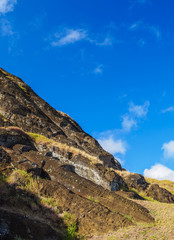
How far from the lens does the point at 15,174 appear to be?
1845 centimetres

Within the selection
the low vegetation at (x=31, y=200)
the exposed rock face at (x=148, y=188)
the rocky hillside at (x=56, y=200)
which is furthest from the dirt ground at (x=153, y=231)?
the exposed rock face at (x=148, y=188)

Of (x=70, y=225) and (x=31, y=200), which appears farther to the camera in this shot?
(x=31, y=200)

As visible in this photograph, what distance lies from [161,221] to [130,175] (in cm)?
1989

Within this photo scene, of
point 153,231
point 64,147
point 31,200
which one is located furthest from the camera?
point 64,147

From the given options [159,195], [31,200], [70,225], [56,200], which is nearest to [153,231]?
[70,225]

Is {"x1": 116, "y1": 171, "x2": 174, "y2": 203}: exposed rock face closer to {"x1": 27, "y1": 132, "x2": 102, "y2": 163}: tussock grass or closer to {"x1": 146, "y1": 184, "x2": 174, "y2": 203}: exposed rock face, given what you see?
{"x1": 146, "y1": 184, "x2": 174, "y2": 203}: exposed rock face

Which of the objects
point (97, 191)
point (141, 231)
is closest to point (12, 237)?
point (141, 231)

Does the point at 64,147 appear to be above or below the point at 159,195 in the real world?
above

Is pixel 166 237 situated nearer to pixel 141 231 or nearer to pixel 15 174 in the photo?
pixel 141 231

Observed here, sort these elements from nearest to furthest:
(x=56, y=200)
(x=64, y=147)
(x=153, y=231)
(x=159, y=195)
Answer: (x=153, y=231) < (x=56, y=200) < (x=159, y=195) < (x=64, y=147)

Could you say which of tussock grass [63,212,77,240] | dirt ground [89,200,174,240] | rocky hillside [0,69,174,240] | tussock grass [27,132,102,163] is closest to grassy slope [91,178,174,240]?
dirt ground [89,200,174,240]

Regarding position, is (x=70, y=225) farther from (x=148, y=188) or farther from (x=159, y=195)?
(x=148, y=188)

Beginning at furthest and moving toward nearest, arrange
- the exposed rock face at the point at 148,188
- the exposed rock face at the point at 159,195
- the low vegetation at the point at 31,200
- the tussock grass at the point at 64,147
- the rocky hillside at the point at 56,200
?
the tussock grass at the point at 64,147 < the exposed rock face at the point at 148,188 < the exposed rock face at the point at 159,195 < the low vegetation at the point at 31,200 < the rocky hillside at the point at 56,200

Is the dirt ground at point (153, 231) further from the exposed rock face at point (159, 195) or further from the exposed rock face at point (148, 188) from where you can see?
the exposed rock face at point (148, 188)
